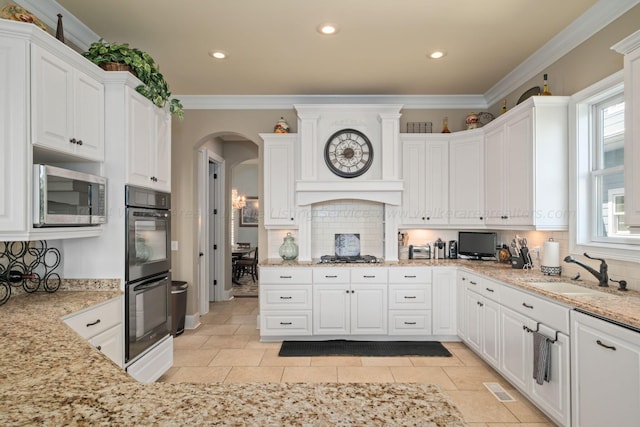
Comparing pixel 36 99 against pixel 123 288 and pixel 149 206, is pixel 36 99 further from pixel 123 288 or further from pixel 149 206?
pixel 123 288

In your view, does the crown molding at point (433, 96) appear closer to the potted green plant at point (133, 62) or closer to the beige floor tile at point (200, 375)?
the potted green plant at point (133, 62)

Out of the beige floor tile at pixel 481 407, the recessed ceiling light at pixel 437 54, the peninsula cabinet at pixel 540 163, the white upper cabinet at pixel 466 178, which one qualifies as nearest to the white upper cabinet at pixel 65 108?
the recessed ceiling light at pixel 437 54

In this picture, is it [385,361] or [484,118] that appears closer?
[385,361]

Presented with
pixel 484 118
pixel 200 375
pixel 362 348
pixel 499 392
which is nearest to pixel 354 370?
pixel 362 348

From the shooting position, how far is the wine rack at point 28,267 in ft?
7.53

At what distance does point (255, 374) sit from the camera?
10.8 feet

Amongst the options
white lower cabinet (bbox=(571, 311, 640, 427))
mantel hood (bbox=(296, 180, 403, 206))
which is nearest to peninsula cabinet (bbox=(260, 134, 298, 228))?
mantel hood (bbox=(296, 180, 403, 206))

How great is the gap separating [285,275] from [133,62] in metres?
2.50

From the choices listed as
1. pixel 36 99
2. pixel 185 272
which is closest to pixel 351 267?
pixel 185 272

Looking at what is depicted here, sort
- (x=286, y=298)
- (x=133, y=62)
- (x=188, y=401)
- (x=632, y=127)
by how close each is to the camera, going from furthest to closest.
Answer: (x=286, y=298), (x=133, y=62), (x=632, y=127), (x=188, y=401)

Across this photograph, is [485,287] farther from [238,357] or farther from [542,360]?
[238,357]

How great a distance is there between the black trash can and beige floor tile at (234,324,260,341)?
2.28ft

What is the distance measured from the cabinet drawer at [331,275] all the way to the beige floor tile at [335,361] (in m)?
0.81

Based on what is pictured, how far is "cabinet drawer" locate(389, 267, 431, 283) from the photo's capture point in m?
4.05
